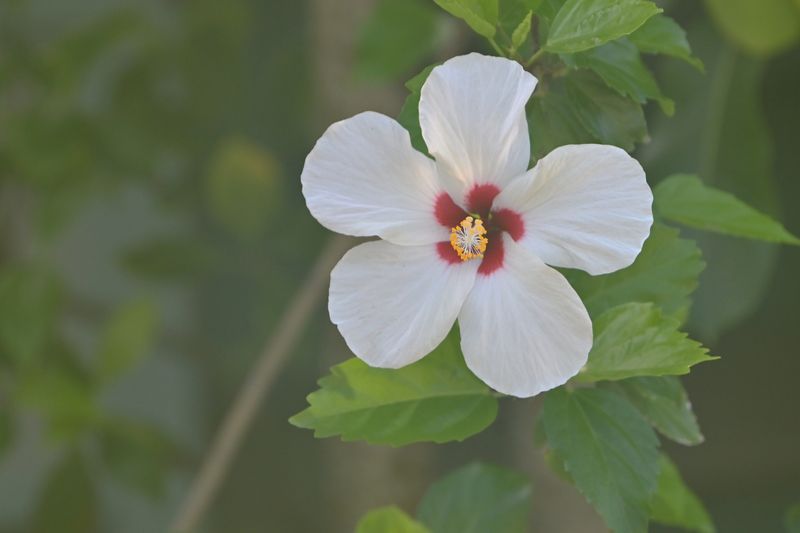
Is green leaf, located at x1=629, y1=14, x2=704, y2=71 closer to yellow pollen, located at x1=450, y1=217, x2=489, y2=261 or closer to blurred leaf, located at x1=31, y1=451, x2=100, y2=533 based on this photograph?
yellow pollen, located at x1=450, y1=217, x2=489, y2=261

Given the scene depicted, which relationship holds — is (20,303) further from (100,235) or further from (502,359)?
(502,359)

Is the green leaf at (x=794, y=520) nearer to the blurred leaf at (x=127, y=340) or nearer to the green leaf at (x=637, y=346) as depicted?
the green leaf at (x=637, y=346)

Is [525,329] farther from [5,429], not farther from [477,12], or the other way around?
[5,429]

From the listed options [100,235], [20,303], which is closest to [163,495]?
[20,303]

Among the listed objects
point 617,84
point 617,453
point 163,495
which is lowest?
point 163,495

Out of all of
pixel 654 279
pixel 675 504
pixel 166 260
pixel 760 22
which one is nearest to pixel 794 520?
pixel 675 504

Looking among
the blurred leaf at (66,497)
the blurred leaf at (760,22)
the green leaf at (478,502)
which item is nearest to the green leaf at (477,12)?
the green leaf at (478,502)
